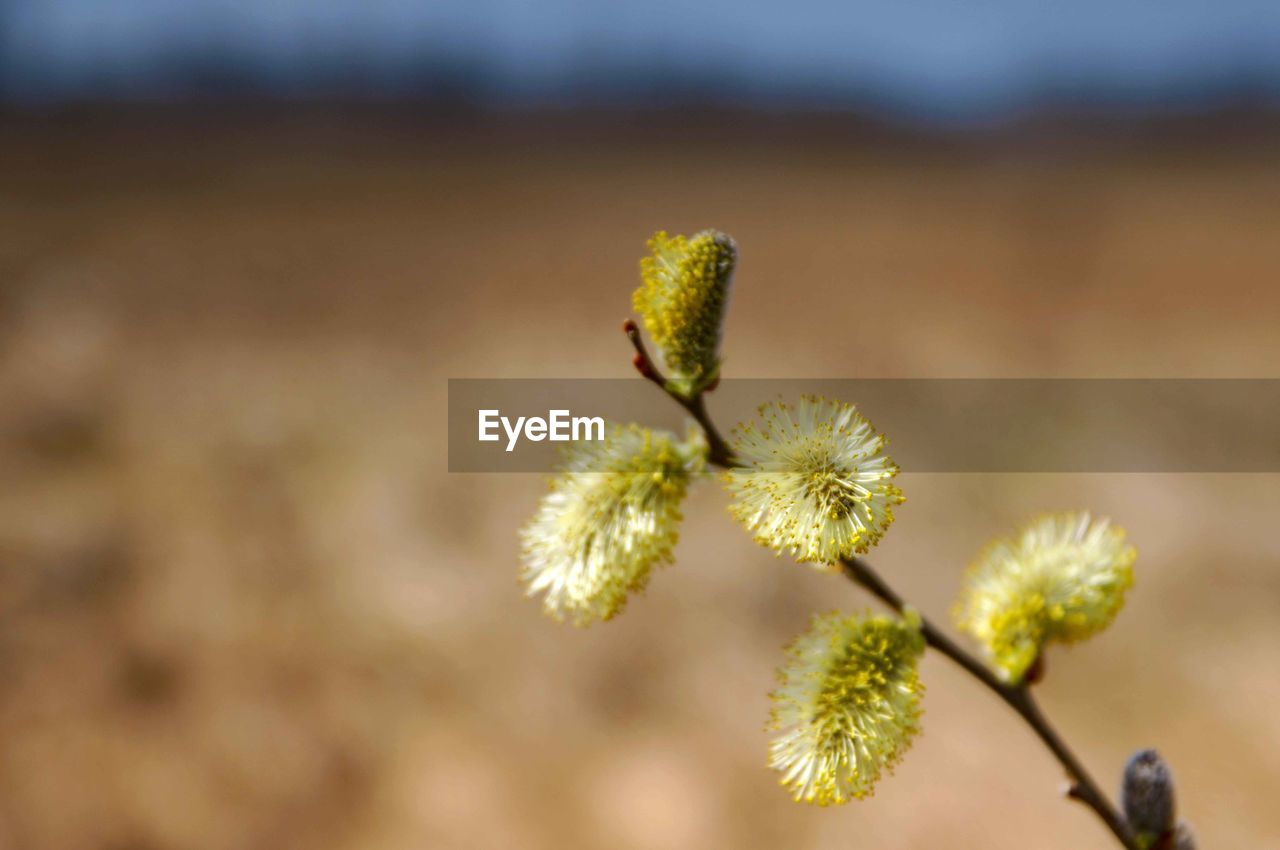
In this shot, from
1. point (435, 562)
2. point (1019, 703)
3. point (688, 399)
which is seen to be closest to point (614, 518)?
point (688, 399)

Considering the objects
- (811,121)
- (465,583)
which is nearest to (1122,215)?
(811,121)

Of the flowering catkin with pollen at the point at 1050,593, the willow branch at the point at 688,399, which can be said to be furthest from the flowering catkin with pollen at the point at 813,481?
the flowering catkin with pollen at the point at 1050,593

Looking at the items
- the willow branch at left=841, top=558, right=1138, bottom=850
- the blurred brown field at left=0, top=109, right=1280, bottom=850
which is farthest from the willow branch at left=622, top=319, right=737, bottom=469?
the blurred brown field at left=0, top=109, right=1280, bottom=850
